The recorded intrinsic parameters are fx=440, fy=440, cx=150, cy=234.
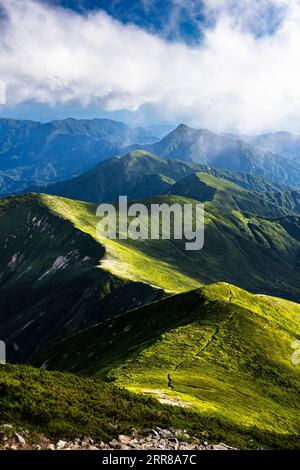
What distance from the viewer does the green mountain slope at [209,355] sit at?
65750 mm

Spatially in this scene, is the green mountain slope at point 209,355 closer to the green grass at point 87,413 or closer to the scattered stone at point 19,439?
the green grass at point 87,413

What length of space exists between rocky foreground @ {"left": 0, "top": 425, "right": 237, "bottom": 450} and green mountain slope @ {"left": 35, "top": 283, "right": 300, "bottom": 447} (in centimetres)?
915

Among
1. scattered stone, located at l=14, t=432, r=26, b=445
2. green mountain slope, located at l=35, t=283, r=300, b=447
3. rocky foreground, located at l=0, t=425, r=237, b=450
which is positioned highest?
scattered stone, located at l=14, t=432, r=26, b=445

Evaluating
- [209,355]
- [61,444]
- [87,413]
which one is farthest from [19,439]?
[209,355]

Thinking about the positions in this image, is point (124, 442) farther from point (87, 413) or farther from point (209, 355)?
point (209, 355)

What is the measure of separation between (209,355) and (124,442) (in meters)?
57.8

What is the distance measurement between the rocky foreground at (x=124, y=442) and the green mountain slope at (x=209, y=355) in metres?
9.15

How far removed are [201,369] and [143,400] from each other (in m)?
38.5

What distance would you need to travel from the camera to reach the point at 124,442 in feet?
107

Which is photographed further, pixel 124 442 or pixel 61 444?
pixel 124 442

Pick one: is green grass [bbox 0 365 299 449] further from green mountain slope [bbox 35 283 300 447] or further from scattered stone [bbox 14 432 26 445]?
green mountain slope [bbox 35 283 300 447]

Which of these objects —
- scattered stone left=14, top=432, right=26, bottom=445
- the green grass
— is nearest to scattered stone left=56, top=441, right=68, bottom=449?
the green grass

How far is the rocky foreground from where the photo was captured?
1146 inches
